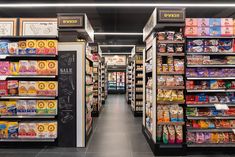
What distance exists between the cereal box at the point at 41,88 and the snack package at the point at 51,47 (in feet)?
2.38

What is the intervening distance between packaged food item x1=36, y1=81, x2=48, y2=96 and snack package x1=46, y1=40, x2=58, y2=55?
724 millimetres

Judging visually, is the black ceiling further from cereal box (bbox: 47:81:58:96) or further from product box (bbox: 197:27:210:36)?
cereal box (bbox: 47:81:58:96)

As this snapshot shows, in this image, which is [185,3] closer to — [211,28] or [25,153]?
[211,28]

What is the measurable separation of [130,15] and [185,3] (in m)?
3.64

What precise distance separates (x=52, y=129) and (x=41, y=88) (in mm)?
976

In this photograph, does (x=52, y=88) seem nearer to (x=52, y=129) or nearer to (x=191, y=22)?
(x=52, y=129)

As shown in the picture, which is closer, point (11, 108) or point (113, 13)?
point (11, 108)

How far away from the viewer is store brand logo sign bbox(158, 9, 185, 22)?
4.92 m

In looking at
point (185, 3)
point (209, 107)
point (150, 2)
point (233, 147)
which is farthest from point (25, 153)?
point (185, 3)

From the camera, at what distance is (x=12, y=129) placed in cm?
535

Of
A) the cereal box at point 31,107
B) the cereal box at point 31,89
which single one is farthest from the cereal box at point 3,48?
the cereal box at point 31,107

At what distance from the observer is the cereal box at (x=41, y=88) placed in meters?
5.39

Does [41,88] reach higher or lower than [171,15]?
lower

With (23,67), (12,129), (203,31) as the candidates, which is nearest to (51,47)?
(23,67)
